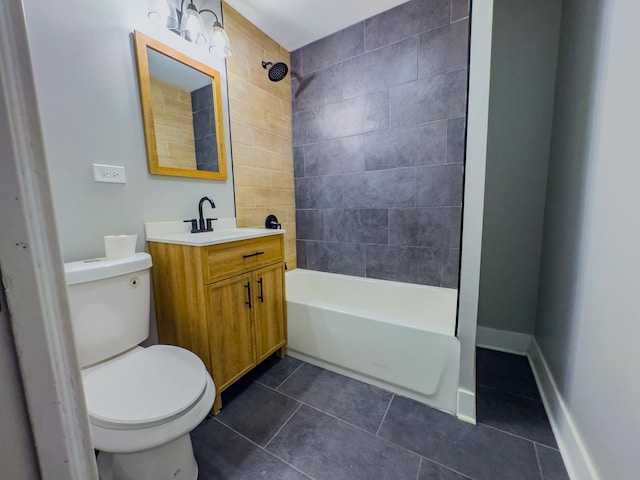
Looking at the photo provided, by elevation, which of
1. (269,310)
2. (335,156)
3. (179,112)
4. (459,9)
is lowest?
(269,310)

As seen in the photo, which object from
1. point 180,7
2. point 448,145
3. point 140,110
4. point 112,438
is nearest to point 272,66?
point 180,7

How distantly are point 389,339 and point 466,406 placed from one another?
0.46 m

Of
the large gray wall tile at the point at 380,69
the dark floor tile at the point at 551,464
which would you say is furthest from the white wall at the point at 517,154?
the dark floor tile at the point at 551,464

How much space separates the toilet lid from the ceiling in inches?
86.0

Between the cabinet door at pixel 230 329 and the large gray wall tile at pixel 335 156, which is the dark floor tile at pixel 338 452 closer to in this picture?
the cabinet door at pixel 230 329

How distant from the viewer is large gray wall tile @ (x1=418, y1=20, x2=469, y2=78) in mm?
1708

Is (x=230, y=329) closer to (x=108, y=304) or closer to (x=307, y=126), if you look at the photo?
(x=108, y=304)

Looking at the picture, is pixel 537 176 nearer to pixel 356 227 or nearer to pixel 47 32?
pixel 356 227

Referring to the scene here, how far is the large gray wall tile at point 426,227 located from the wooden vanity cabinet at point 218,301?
1001mm

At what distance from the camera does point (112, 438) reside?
81cm

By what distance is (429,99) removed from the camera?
184 centimetres

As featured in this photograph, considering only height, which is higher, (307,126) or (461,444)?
(307,126)

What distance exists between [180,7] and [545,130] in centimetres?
227

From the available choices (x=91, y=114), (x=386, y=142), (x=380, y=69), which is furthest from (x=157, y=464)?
(x=380, y=69)
